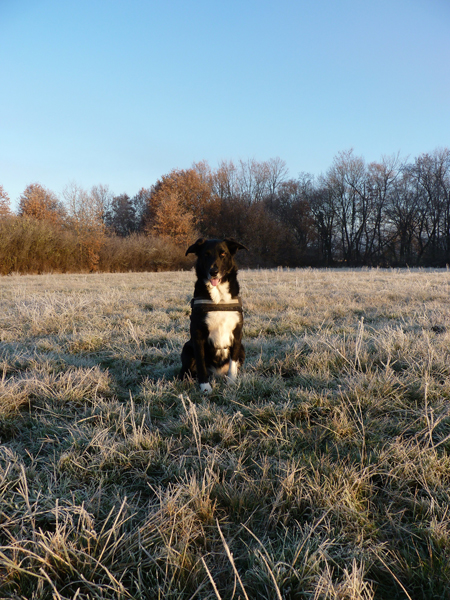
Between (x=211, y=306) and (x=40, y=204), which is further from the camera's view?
(x=40, y=204)

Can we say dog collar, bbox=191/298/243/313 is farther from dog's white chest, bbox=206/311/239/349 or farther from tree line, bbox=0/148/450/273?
tree line, bbox=0/148/450/273

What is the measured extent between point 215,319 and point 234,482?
167 cm

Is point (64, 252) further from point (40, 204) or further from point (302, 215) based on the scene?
point (302, 215)

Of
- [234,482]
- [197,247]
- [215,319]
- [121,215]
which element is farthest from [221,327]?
[121,215]

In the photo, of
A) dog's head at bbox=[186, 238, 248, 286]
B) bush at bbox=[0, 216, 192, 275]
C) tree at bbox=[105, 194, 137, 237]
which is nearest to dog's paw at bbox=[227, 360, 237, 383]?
dog's head at bbox=[186, 238, 248, 286]

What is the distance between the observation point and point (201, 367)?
3.03m

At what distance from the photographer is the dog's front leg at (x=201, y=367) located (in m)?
2.92

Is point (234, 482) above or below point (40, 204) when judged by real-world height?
below

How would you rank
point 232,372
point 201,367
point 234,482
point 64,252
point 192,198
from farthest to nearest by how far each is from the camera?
point 192,198
point 64,252
point 232,372
point 201,367
point 234,482

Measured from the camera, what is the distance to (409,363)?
9.80ft

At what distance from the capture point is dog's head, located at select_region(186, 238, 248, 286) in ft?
10.4

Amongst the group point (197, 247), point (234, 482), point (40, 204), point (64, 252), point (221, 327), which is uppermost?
point (40, 204)

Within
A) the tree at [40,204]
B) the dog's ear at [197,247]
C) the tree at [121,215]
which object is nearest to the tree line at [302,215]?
the tree at [40,204]

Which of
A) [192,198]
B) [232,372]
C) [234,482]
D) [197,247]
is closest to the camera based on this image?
[234,482]
